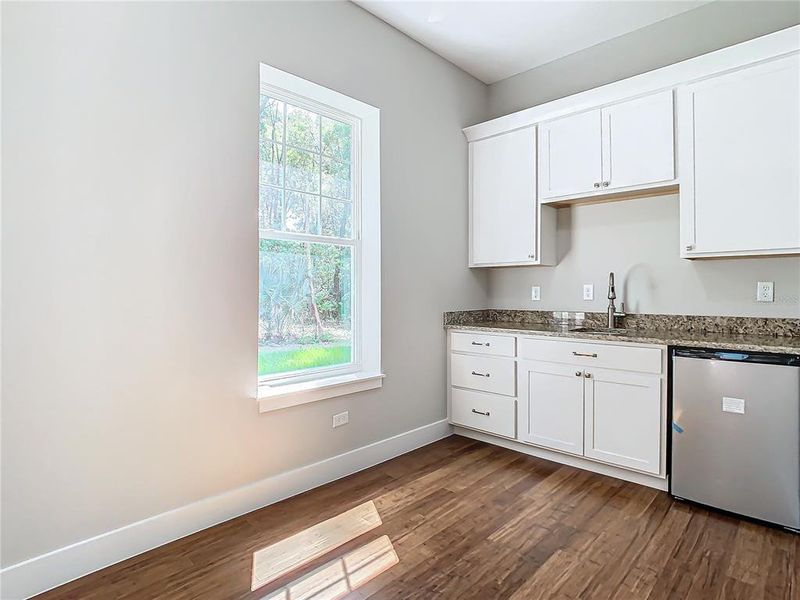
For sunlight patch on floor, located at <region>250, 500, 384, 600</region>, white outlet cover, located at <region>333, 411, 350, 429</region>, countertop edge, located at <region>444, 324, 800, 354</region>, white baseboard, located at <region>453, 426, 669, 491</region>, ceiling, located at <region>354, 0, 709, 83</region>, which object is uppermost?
ceiling, located at <region>354, 0, 709, 83</region>

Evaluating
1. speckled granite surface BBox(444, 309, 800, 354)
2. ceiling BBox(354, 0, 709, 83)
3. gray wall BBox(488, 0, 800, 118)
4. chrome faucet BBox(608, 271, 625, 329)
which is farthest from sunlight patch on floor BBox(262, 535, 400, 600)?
gray wall BBox(488, 0, 800, 118)

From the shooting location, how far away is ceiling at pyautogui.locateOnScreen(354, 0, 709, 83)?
2.93 m

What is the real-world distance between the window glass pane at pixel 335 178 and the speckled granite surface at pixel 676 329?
4.17 feet

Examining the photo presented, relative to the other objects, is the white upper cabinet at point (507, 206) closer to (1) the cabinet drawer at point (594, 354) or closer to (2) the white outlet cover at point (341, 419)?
(1) the cabinet drawer at point (594, 354)

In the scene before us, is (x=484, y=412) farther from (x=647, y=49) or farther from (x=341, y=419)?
(x=647, y=49)

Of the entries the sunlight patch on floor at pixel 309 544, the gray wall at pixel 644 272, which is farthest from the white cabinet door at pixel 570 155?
the sunlight patch on floor at pixel 309 544

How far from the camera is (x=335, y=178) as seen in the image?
9.82ft

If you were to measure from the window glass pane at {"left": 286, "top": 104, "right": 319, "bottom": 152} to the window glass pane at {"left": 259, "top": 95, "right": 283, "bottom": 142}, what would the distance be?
53 mm

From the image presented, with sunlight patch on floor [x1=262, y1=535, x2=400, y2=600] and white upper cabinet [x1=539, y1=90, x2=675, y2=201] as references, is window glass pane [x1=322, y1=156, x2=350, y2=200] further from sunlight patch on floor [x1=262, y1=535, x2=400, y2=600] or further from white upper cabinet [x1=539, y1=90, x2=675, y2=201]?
sunlight patch on floor [x1=262, y1=535, x2=400, y2=600]

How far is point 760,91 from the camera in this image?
8.08 feet

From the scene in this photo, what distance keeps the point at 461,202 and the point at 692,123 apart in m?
1.63

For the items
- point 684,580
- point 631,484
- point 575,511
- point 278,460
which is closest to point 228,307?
point 278,460

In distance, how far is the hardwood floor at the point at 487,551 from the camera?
1783 mm

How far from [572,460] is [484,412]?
0.68 meters
